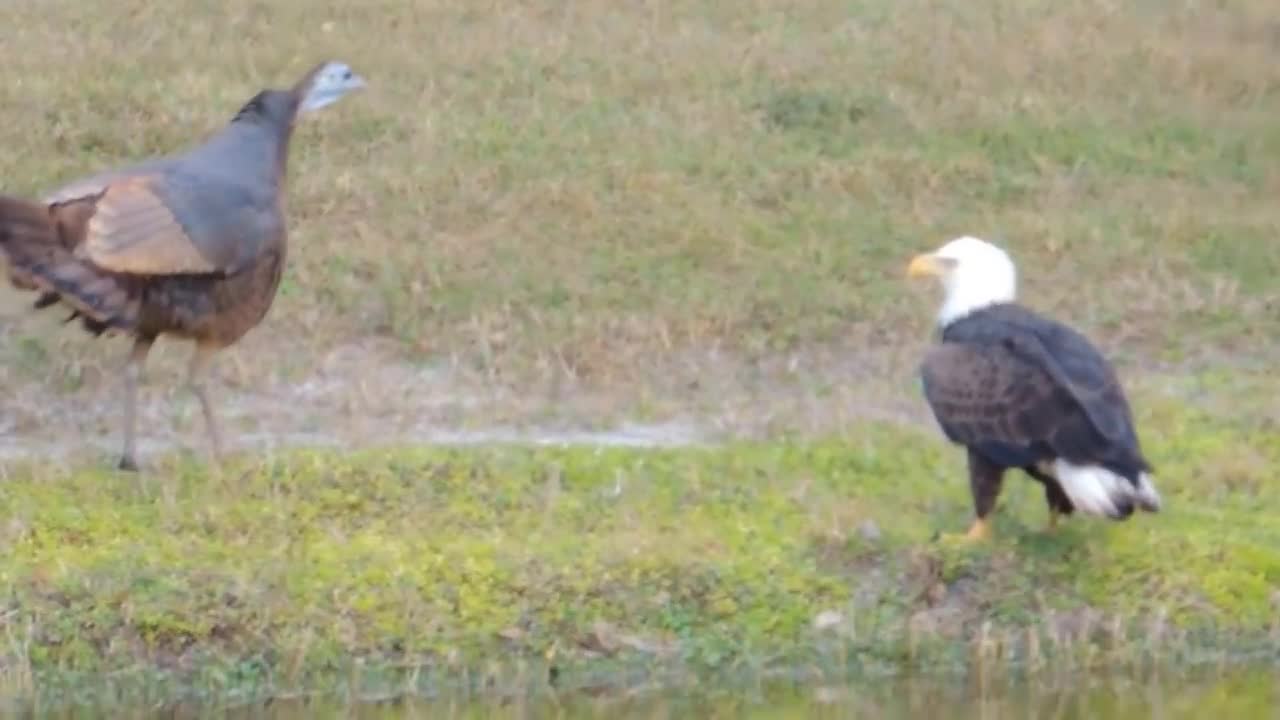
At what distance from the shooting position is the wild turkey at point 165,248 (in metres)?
10.3

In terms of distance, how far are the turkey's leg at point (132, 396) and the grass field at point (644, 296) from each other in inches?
7.0

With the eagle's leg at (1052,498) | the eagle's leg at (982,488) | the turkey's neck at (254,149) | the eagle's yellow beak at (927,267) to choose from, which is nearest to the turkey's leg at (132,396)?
the turkey's neck at (254,149)

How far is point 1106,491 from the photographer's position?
956 centimetres

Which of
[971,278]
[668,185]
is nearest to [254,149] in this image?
[971,278]

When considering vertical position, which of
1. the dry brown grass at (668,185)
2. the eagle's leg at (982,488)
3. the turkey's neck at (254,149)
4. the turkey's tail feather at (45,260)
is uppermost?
the turkey's neck at (254,149)

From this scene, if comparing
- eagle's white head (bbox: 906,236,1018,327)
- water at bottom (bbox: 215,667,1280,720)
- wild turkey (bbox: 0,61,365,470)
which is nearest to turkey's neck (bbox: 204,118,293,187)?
wild turkey (bbox: 0,61,365,470)

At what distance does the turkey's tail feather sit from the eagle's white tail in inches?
150

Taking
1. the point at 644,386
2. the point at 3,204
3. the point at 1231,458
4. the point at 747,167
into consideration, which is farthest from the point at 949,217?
the point at 3,204

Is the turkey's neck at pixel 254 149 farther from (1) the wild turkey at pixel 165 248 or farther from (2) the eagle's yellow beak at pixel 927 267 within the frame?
(2) the eagle's yellow beak at pixel 927 267

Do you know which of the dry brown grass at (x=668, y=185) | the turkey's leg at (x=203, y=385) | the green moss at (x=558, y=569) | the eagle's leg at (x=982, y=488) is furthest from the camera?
the dry brown grass at (x=668, y=185)

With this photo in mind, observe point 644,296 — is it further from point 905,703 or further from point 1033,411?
point 905,703

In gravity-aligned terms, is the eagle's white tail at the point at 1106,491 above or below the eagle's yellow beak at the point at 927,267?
below

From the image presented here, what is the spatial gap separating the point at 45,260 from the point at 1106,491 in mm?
4189

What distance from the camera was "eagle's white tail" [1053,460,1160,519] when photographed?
9.55 metres
